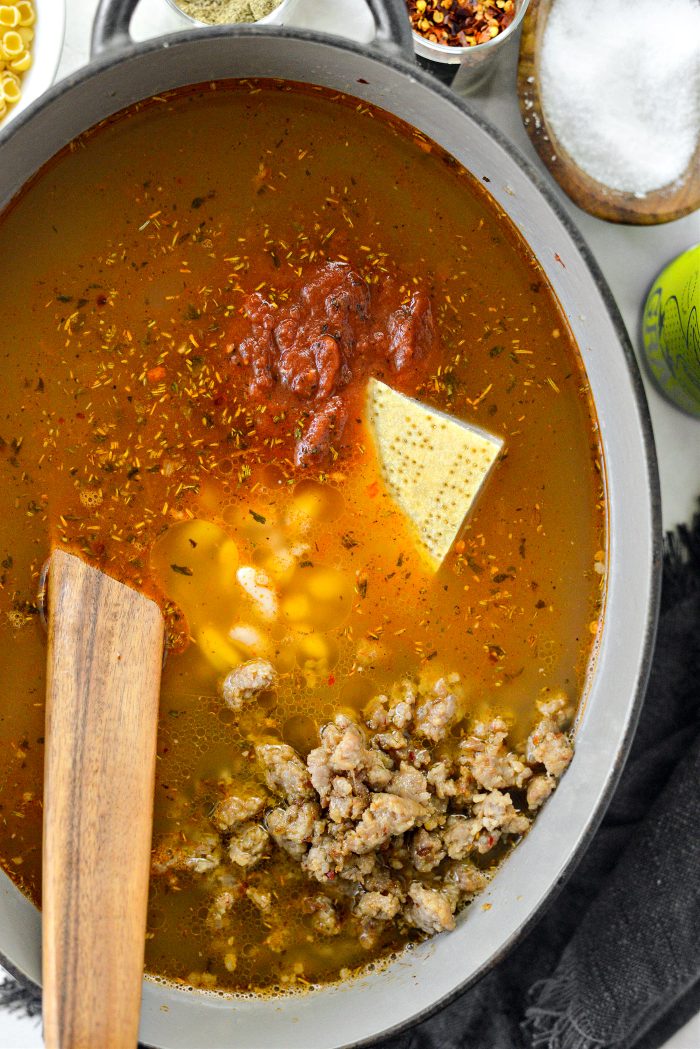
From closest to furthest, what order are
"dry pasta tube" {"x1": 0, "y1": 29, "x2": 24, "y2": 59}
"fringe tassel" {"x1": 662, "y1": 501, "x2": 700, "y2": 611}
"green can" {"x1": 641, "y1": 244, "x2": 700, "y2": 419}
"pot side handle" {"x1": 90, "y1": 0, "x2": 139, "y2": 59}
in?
"pot side handle" {"x1": 90, "y1": 0, "x2": 139, "y2": 59}, "green can" {"x1": 641, "y1": 244, "x2": 700, "y2": 419}, "dry pasta tube" {"x1": 0, "y1": 29, "x2": 24, "y2": 59}, "fringe tassel" {"x1": 662, "y1": 501, "x2": 700, "y2": 611}

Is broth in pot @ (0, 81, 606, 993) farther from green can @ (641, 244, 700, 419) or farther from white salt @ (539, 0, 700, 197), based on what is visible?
white salt @ (539, 0, 700, 197)

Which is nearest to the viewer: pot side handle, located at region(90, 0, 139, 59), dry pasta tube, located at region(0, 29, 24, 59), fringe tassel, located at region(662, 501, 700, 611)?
pot side handle, located at region(90, 0, 139, 59)

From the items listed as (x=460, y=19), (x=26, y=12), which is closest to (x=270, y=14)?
(x=460, y=19)

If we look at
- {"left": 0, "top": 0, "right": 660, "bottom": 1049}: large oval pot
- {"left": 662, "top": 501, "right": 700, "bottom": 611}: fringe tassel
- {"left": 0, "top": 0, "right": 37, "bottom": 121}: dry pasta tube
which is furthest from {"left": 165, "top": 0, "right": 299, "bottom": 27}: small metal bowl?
{"left": 662, "top": 501, "right": 700, "bottom": 611}: fringe tassel

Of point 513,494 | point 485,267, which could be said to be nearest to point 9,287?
point 485,267

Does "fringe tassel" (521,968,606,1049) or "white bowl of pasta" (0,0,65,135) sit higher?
"white bowl of pasta" (0,0,65,135)

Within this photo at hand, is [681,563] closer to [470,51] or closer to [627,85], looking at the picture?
[627,85]

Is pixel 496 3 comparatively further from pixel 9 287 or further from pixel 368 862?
pixel 368 862

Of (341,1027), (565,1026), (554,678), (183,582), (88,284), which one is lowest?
(565,1026)
